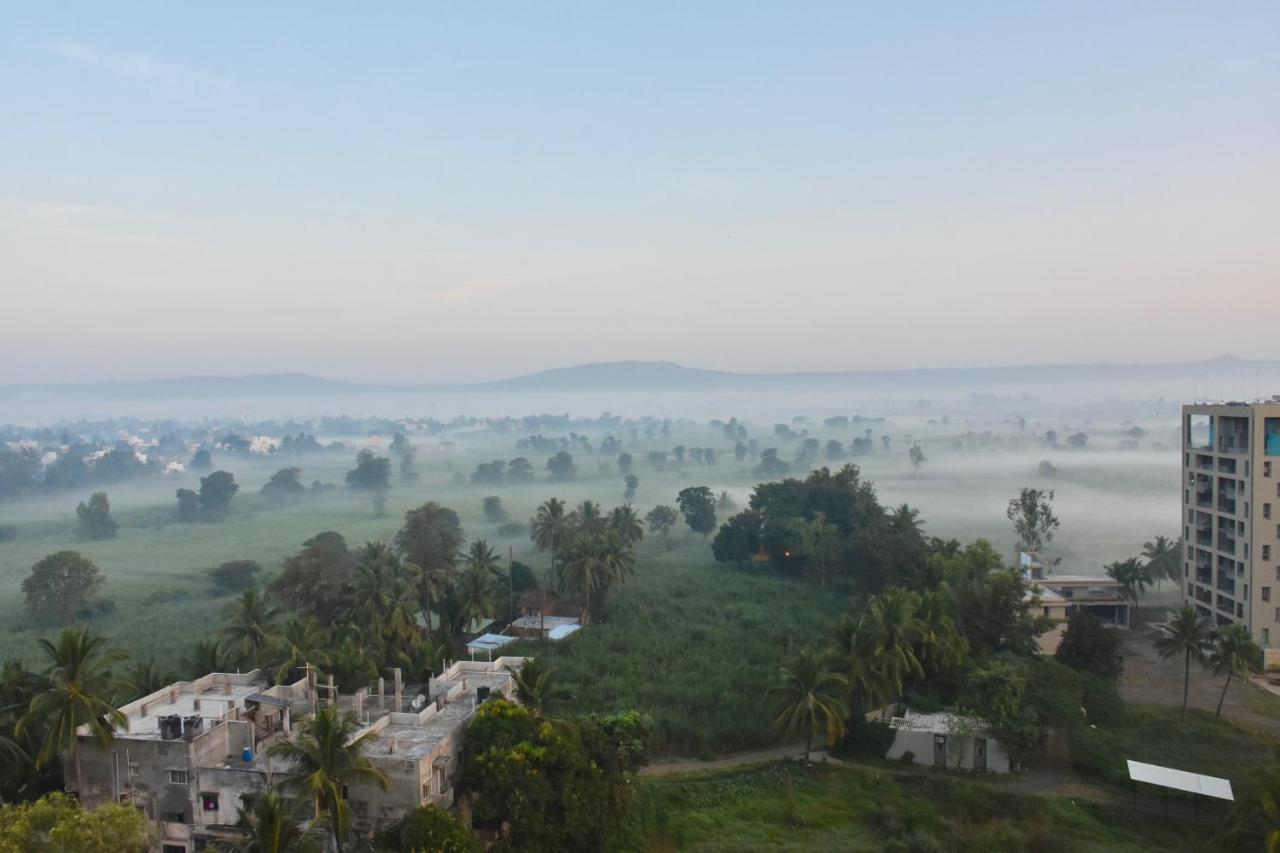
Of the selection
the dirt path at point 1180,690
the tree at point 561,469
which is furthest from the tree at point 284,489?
the dirt path at point 1180,690

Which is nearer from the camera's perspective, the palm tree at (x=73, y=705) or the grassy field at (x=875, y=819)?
the palm tree at (x=73, y=705)

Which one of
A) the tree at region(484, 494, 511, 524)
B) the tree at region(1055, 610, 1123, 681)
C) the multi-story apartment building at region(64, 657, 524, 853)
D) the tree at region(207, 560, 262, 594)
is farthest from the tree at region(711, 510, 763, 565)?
the multi-story apartment building at region(64, 657, 524, 853)

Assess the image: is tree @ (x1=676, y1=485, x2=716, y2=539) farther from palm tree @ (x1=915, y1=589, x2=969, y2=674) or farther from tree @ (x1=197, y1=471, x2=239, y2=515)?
tree @ (x1=197, y1=471, x2=239, y2=515)

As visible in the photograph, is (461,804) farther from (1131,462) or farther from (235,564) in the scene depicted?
(1131,462)

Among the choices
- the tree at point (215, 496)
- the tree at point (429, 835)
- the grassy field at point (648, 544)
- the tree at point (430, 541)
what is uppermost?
the tree at point (430, 541)

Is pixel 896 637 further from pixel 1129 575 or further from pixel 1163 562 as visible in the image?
pixel 1163 562

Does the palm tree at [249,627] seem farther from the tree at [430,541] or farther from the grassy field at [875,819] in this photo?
the grassy field at [875,819]

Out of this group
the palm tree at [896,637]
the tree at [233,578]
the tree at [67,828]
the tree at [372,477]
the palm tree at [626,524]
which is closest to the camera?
the tree at [67,828]

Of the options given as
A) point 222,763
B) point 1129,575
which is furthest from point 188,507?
point 1129,575
